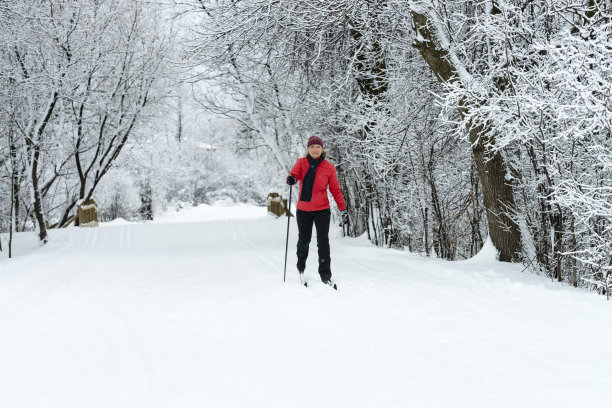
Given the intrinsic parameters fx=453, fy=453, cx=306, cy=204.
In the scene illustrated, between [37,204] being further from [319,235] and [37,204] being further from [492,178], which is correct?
[492,178]

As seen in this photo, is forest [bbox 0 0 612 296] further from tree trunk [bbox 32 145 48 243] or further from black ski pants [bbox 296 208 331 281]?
black ski pants [bbox 296 208 331 281]

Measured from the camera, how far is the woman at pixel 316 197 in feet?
18.1

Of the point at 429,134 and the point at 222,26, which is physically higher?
the point at 222,26

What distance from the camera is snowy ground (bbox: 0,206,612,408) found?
102 inches

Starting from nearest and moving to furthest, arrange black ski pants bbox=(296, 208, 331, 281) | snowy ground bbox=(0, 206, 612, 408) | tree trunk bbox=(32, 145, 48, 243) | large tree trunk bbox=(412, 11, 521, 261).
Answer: snowy ground bbox=(0, 206, 612, 408) → black ski pants bbox=(296, 208, 331, 281) → large tree trunk bbox=(412, 11, 521, 261) → tree trunk bbox=(32, 145, 48, 243)

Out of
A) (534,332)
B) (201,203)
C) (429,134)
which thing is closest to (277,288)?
(534,332)

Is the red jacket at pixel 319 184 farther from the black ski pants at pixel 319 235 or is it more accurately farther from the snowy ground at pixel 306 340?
the snowy ground at pixel 306 340

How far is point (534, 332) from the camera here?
11.3 feet

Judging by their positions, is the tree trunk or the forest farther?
the tree trunk

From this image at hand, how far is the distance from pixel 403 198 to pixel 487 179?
10.4ft

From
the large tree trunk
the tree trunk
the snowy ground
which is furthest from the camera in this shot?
the tree trunk

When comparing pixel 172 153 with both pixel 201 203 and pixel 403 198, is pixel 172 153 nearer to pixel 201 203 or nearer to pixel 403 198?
pixel 201 203

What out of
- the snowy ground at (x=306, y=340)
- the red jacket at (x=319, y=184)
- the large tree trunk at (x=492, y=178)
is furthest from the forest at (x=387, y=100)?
the red jacket at (x=319, y=184)

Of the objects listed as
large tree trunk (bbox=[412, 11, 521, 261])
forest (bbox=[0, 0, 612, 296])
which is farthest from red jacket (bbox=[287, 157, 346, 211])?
large tree trunk (bbox=[412, 11, 521, 261])
